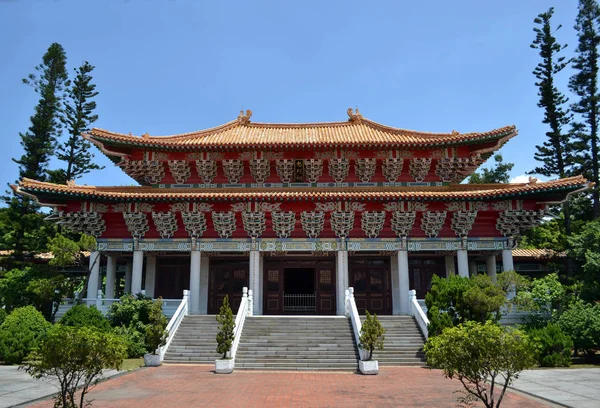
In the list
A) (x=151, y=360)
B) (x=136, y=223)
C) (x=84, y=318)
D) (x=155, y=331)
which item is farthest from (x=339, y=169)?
(x=84, y=318)

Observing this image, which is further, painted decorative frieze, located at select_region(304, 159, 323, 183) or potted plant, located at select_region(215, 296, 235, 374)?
painted decorative frieze, located at select_region(304, 159, 323, 183)

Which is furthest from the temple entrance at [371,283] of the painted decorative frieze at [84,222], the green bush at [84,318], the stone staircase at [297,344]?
the painted decorative frieze at [84,222]

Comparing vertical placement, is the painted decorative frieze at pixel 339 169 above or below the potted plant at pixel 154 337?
above

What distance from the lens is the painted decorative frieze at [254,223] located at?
19.2 metres

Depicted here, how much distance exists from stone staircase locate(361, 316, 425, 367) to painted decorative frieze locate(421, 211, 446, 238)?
420 cm

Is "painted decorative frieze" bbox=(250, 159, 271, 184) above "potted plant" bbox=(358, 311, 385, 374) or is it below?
above

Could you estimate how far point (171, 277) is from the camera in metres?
21.4

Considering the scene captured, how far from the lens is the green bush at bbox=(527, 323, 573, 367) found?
46.5ft

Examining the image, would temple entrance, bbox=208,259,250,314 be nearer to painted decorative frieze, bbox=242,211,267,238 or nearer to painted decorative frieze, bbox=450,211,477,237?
painted decorative frieze, bbox=242,211,267,238

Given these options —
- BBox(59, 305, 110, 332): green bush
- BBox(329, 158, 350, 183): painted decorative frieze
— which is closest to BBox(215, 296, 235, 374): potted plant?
BBox(59, 305, 110, 332): green bush

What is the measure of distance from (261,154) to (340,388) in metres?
12.8

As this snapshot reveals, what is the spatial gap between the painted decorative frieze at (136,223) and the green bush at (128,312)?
135 inches

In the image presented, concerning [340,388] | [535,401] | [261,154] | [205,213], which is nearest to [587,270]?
[535,401]

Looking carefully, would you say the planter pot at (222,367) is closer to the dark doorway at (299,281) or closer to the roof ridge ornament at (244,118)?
the dark doorway at (299,281)
